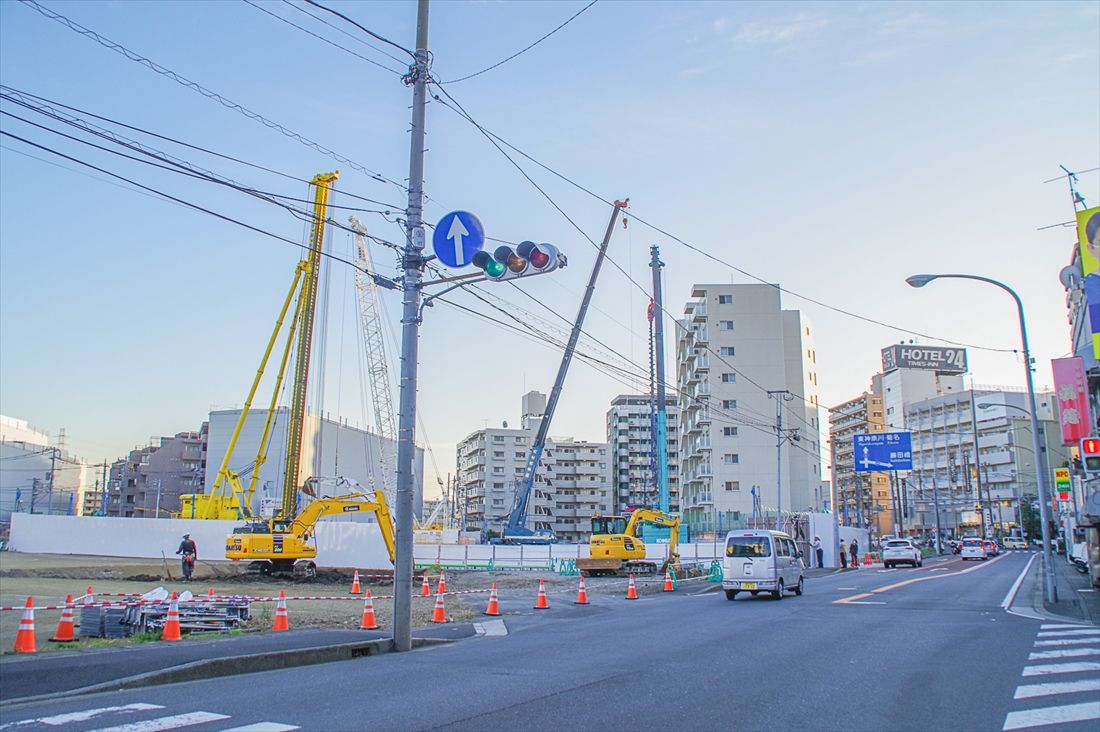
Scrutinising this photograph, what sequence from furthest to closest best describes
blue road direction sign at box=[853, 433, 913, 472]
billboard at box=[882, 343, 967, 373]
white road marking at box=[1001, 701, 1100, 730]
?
→ blue road direction sign at box=[853, 433, 913, 472], billboard at box=[882, 343, 967, 373], white road marking at box=[1001, 701, 1100, 730]

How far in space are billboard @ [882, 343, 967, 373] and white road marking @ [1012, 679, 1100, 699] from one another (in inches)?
1274

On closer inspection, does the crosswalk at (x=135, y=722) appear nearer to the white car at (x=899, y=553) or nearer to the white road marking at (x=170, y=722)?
the white road marking at (x=170, y=722)

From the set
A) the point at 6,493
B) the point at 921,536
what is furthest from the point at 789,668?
the point at 6,493

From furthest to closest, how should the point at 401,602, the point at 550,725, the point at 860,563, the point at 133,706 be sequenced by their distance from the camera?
the point at 860,563, the point at 401,602, the point at 133,706, the point at 550,725

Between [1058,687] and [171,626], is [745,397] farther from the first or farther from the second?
[1058,687]

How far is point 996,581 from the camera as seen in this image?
33031 mm

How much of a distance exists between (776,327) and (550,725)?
7799cm

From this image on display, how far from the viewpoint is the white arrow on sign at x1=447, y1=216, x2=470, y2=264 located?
1281cm

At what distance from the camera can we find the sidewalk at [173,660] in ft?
31.8

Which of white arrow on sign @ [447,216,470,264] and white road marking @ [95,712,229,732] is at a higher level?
white arrow on sign @ [447,216,470,264]

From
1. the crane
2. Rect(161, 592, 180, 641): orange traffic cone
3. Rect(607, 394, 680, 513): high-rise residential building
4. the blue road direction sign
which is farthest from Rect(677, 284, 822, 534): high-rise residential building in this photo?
Rect(161, 592, 180, 641): orange traffic cone

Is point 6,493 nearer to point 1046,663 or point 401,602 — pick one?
point 401,602

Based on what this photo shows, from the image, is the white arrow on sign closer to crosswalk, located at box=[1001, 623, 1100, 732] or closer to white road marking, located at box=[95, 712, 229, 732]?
white road marking, located at box=[95, 712, 229, 732]

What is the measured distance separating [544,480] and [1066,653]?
105126mm
